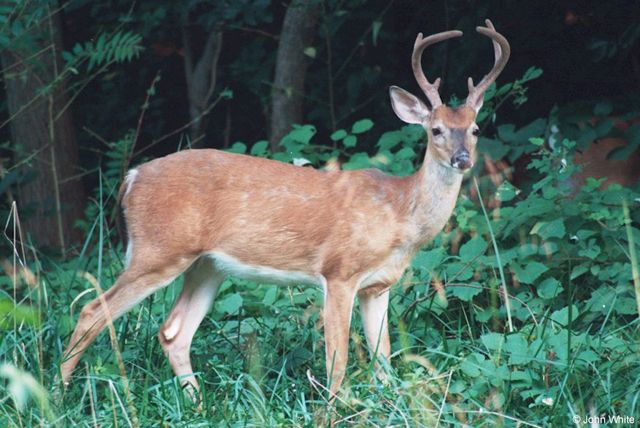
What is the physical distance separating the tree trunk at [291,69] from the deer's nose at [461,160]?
3.19m

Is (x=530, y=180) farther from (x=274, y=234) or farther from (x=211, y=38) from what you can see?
(x=211, y=38)

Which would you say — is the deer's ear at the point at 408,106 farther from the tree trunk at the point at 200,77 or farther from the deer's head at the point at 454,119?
the tree trunk at the point at 200,77

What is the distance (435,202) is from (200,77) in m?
4.41

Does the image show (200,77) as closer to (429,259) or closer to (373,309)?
(429,259)

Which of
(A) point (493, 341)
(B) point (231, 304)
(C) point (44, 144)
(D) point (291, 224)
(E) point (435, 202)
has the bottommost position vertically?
(C) point (44, 144)

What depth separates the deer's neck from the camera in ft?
16.6

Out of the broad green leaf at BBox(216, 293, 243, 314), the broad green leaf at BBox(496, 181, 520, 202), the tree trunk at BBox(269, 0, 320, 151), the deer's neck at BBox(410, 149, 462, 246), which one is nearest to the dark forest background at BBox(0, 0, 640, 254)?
the tree trunk at BBox(269, 0, 320, 151)

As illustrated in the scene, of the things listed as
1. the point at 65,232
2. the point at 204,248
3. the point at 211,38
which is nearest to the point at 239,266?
the point at 204,248

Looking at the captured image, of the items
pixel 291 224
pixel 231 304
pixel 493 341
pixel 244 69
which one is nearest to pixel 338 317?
pixel 291 224

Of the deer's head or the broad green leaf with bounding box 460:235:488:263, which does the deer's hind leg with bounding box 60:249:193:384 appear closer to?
the deer's head

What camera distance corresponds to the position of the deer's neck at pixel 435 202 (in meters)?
5.06

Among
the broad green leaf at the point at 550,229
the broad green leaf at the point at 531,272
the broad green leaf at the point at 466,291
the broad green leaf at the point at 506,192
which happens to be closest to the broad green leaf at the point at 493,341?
the broad green leaf at the point at 466,291

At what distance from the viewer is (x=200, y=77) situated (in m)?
9.05

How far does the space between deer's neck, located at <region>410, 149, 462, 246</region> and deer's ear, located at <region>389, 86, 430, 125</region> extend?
36cm
